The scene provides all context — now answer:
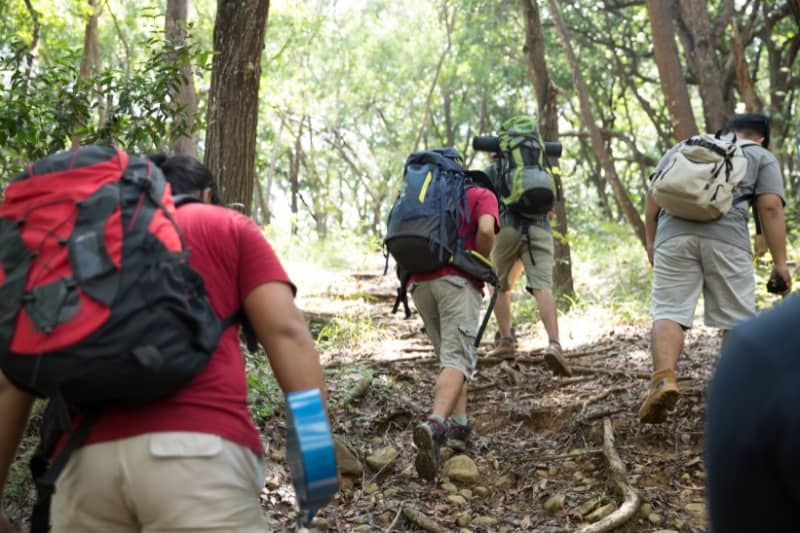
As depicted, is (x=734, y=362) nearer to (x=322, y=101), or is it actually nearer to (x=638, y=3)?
(x=638, y=3)

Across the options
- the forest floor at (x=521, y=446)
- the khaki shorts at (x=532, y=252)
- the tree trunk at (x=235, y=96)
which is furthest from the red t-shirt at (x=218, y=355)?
the khaki shorts at (x=532, y=252)

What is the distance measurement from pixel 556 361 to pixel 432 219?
8.52ft

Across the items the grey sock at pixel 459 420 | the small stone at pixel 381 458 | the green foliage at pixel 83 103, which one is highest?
the green foliage at pixel 83 103

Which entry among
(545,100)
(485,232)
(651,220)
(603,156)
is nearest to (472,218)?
(485,232)

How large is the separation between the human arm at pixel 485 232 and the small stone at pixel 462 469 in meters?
1.29

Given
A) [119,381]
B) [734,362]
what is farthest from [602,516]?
[734,362]

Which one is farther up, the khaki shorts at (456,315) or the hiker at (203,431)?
the hiker at (203,431)

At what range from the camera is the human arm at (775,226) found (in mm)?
5516

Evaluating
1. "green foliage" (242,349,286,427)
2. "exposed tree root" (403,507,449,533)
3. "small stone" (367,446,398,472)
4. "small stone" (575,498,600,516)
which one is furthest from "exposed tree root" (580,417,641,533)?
"green foliage" (242,349,286,427)

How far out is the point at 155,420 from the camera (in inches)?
79.0

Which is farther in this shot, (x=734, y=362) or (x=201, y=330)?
(x=201, y=330)

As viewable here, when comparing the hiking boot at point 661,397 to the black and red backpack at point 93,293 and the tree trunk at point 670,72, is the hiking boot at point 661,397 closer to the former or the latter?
the black and red backpack at point 93,293

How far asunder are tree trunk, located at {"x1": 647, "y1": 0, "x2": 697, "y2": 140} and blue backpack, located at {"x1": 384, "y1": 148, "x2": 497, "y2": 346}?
5.05m

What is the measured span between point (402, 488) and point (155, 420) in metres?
3.39
